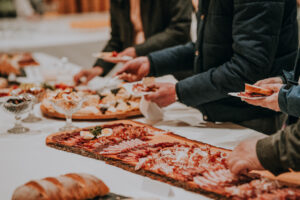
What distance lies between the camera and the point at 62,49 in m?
5.38

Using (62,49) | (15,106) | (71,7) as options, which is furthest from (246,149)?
(71,7)

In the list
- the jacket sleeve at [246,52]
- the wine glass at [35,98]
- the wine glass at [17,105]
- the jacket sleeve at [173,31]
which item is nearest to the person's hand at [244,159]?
the jacket sleeve at [246,52]

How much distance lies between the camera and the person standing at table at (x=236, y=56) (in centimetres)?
183

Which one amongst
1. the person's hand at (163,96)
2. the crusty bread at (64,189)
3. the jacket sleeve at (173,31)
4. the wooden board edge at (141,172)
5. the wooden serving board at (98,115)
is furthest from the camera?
the jacket sleeve at (173,31)

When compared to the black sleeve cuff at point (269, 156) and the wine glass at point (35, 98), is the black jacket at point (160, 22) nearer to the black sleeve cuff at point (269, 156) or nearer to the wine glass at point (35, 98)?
the wine glass at point (35, 98)

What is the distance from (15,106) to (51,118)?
1.23 ft

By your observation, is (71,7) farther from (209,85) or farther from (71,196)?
(71,196)

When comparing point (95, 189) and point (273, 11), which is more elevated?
point (273, 11)

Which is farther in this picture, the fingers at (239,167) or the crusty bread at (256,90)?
the crusty bread at (256,90)

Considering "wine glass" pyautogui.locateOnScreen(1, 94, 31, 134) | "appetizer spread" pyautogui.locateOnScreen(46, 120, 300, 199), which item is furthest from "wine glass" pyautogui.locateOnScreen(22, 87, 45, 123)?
"appetizer spread" pyautogui.locateOnScreen(46, 120, 300, 199)

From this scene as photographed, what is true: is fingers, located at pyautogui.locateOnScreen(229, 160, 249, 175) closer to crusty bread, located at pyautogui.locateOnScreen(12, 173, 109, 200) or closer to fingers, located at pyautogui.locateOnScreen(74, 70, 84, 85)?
crusty bread, located at pyautogui.locateOnScreen(12, 173, 109, 200)

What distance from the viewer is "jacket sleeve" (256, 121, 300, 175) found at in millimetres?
1287

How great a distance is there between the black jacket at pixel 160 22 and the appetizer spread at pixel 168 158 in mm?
1003

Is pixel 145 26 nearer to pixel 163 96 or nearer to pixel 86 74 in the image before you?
pixel 86 74
